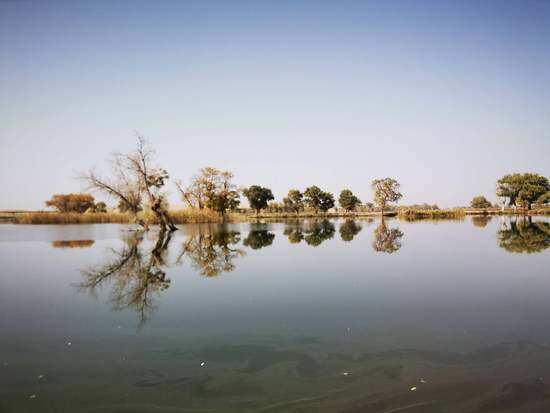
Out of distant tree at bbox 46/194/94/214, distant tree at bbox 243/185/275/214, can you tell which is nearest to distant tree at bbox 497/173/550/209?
distant tree at bbox 243/185/275/214

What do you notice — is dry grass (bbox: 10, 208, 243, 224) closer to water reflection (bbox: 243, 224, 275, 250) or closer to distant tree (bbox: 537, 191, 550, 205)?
water reflection (bbox: 243, 224, 275, 250)

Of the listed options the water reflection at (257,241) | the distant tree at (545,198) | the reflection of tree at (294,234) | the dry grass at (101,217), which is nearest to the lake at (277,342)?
the water reflection at (257,241)

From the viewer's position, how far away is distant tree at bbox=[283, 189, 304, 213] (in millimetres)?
121688

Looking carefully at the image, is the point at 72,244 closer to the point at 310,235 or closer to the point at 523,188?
the point at 310,235

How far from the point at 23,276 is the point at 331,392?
1252 cm

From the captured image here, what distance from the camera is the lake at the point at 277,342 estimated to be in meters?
4.35

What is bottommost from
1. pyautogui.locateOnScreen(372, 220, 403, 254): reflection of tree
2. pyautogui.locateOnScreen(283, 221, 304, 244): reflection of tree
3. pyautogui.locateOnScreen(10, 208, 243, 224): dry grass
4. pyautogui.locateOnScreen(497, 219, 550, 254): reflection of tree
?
pyautogui.locateOnScreen(497, 219, 550, 254): reflection of tree

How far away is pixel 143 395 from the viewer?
4.43m

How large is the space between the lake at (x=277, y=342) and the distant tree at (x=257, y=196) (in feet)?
322

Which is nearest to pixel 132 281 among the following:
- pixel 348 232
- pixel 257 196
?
pixel 348 232

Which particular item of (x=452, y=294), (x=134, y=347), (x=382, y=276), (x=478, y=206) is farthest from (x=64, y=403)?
(x=478, y=206)

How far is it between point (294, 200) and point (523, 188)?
64.2 m

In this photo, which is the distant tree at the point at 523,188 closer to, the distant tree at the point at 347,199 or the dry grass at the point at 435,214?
the dry grass at the point at 435,214

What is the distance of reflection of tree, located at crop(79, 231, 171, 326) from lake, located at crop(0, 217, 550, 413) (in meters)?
0.09
